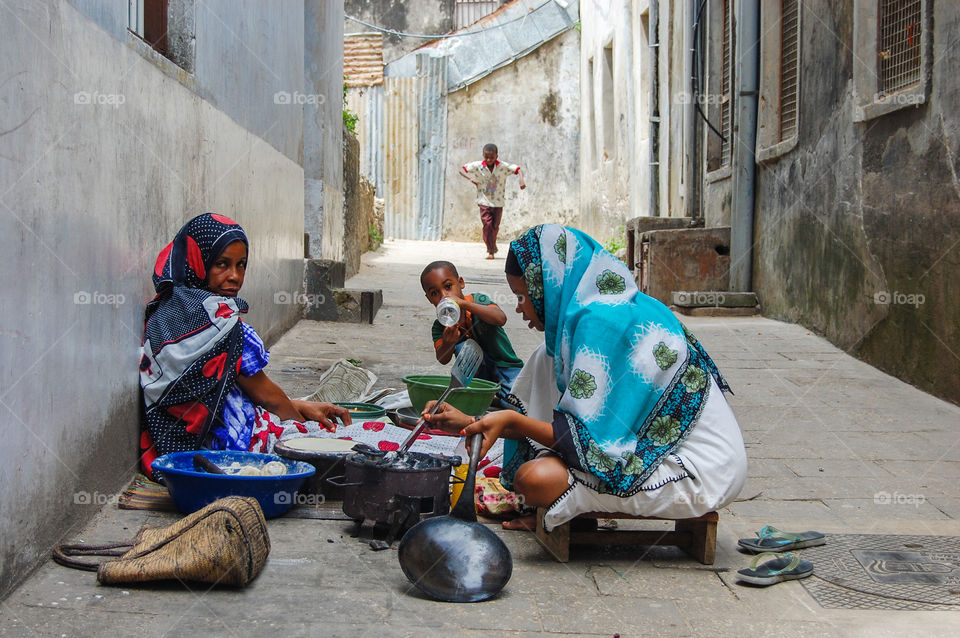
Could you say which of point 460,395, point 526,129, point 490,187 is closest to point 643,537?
point 460,395

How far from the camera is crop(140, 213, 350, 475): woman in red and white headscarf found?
3.40 meters

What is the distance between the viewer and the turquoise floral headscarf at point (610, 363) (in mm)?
2771

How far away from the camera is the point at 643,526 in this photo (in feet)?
11.3

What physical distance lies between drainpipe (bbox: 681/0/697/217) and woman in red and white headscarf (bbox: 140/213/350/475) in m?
8.32

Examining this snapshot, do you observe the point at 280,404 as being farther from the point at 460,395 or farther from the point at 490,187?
the point at 490,187

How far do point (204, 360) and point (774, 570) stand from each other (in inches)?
80.6

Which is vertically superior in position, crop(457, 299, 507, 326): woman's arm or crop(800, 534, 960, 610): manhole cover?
crop(457, 299, 507, 326): woman's arm

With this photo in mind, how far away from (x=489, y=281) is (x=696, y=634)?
9077 millimetres

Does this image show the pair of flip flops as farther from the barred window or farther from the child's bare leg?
the barred window

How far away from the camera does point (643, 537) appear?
9.81ft

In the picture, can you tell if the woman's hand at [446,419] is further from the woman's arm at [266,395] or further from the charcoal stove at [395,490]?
the woman's arm at [266,395]

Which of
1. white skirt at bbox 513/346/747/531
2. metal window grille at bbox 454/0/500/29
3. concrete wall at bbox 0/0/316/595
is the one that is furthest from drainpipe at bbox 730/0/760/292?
metal window grille at bbox 454/0/500/29

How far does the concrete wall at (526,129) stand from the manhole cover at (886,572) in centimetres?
1713

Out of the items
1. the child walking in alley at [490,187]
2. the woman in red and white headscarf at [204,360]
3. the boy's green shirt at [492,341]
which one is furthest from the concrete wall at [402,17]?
the woman in red and white headscarf at [204,360]
